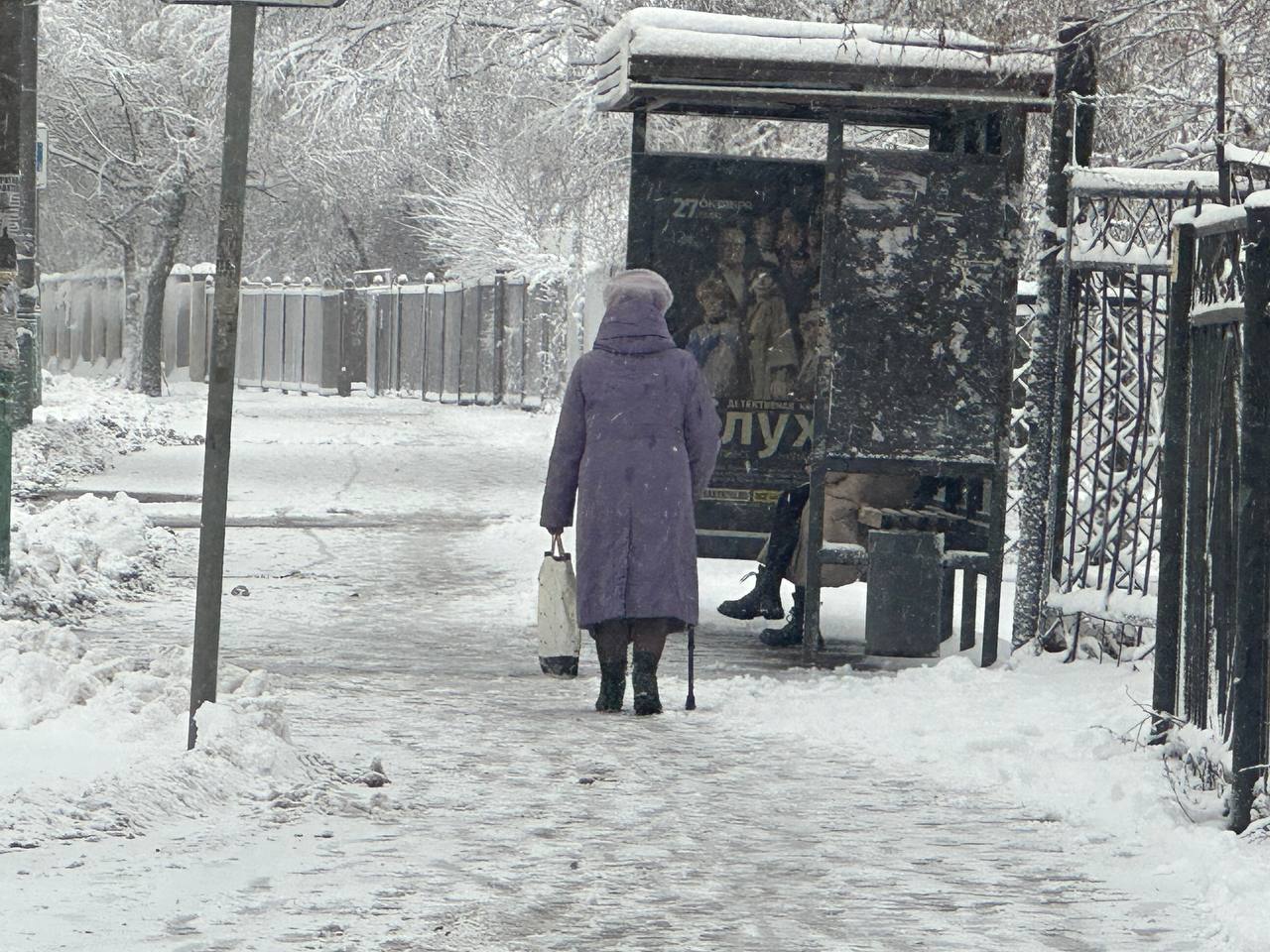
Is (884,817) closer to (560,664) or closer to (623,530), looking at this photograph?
(623,530)

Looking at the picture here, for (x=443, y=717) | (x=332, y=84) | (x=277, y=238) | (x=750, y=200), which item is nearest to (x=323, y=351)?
(x=277, y=238)

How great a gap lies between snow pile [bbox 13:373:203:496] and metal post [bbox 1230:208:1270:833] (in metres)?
12.4

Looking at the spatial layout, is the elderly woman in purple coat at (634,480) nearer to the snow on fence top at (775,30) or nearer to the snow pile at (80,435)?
the snow on fence top at (775,30)

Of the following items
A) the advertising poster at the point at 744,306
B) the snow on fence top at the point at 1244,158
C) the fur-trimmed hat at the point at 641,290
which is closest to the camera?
the snow on fence top at the point at 1244,158

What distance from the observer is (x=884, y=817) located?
20.2ft

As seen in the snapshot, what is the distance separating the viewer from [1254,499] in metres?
5.58

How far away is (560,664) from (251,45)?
3.46m

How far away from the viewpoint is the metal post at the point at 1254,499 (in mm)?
5570

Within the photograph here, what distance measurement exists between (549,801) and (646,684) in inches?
68.3

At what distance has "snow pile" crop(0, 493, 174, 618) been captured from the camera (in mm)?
10141

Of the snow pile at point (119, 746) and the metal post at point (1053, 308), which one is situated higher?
the metal post at point (1053, 308)

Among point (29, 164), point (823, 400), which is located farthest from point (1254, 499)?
point (29, 164)

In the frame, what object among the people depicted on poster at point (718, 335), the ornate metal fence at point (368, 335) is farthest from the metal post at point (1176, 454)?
the ornate metal fence at point (368, 335)

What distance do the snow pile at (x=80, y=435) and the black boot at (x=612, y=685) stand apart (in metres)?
9.57
